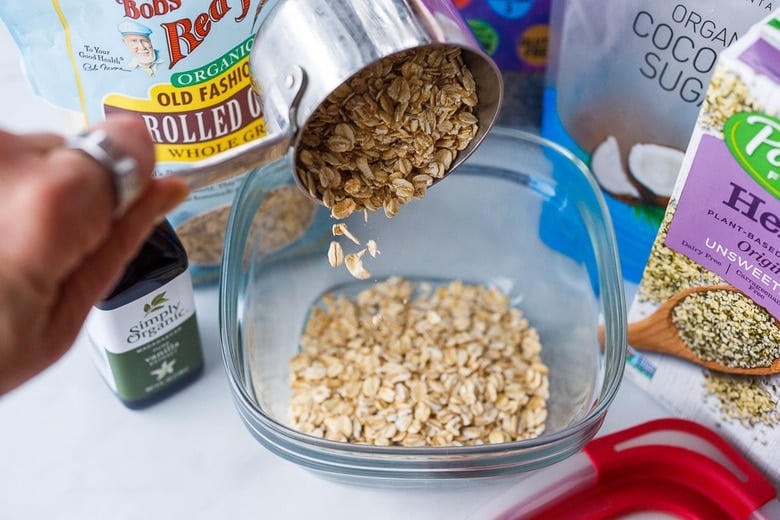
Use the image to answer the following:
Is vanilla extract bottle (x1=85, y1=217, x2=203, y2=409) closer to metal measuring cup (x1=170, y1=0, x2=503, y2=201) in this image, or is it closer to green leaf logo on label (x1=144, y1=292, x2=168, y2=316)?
green leaf logo on label (x1=144, y1=292, x2=168, y2=316)

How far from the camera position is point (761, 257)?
57cm

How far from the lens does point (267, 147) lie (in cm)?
50

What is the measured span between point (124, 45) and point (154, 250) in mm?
151

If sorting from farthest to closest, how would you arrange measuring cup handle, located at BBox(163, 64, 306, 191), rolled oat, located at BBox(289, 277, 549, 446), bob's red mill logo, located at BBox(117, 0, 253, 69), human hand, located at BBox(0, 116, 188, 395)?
rolled oat, located at BBox(289, 277, 549, 446)
bob's red mill logo, located at BBox(117, 0, 253, 69)
measuring cup handle, located at BBox(163, 64, 306, 191)
human hand, located at BBox(0, 116, 188, 395)

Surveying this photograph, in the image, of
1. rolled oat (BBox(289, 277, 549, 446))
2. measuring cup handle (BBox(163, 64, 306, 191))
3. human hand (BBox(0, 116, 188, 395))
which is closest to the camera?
human hand (BBox(0, 116, 188, 395))

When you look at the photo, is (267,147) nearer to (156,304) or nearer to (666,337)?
(156,304)

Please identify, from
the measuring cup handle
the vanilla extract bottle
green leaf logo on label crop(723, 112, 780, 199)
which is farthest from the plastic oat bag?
the vanilla extract bottle

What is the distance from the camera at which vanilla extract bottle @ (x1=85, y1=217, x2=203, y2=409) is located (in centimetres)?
62

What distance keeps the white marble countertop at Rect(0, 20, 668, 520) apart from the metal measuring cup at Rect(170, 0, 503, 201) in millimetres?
249

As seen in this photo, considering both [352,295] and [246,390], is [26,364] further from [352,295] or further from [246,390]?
[352,295]

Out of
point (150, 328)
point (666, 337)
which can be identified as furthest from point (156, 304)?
point (666, 337)

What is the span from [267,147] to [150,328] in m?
0.23

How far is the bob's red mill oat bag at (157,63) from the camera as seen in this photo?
613mm

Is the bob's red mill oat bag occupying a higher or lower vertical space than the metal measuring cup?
lower
